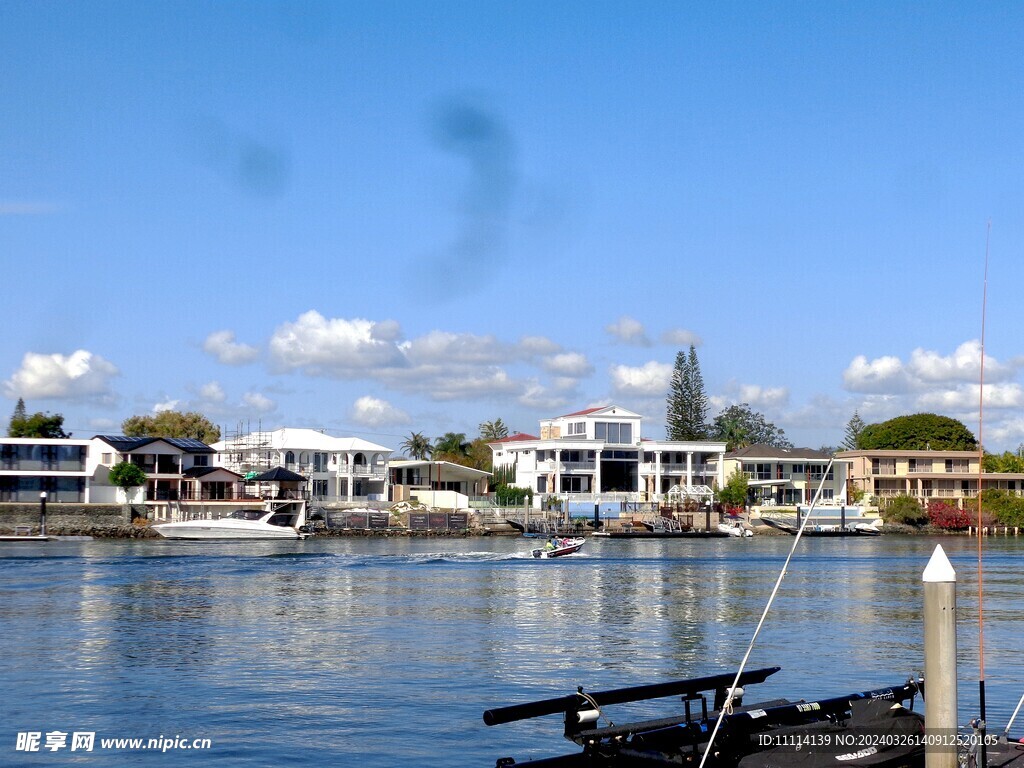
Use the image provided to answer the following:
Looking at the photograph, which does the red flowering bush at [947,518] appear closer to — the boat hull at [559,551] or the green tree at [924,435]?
the green tree at [924,435]

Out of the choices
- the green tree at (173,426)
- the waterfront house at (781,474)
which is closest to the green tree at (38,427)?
the green tree at (173,426)

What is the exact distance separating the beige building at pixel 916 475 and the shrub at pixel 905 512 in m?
4.10

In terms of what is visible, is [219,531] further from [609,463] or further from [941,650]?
[941,650]

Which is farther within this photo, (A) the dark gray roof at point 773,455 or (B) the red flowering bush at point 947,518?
(A) the dark gray roof at point 773,455

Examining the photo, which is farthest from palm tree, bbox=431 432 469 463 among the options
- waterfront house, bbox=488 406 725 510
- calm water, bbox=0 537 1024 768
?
calm water, bbox=0 537 1024 768

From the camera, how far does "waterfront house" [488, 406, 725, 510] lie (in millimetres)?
108875

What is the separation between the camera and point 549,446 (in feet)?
356

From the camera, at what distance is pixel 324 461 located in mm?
107625

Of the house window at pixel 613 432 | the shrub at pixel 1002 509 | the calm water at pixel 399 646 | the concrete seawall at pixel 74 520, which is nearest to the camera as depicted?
the calm water at pixel 399 646

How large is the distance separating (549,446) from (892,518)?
35.1 meters

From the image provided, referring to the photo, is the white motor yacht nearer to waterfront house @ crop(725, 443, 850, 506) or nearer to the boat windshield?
the boat windshield

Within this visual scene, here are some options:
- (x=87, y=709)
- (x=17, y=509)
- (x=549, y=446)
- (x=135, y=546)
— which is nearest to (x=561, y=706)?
(x=87, y=709)

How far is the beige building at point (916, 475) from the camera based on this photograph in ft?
387

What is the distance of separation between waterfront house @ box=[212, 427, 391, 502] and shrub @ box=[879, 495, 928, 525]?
49935mm
